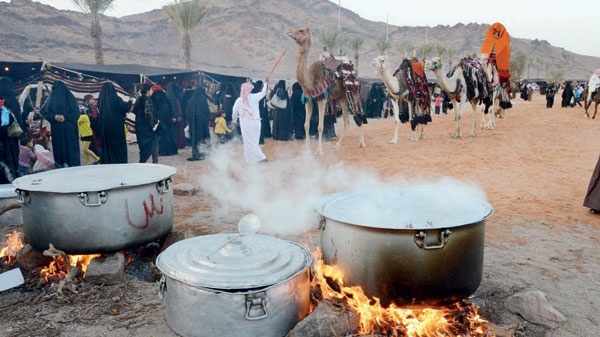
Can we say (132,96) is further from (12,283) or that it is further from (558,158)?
(558,158)

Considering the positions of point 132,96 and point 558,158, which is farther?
point 132,96

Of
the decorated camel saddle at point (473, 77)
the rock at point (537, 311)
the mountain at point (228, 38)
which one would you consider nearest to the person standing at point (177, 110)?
the decorated camel saddle at point (473, 77)

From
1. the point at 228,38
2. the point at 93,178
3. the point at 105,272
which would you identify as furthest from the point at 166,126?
the point at 228,38

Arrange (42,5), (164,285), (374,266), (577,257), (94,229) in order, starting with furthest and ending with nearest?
(42,5) → (577,257) → (94,229) → (164,285) → (374,266)

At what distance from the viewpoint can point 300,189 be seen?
285 inches

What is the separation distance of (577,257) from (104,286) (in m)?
4.45

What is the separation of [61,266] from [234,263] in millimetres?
2025

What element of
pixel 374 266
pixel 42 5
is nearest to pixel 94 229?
pixel 374 266

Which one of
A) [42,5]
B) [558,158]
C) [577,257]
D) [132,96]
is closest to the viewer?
[577,257]

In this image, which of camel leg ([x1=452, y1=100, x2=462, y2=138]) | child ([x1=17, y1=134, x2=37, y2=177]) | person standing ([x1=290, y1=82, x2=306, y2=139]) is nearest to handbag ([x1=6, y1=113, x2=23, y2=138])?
child ([x1=17, y1=134, x2=37, y2=177])

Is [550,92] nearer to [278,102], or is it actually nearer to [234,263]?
[278,102]

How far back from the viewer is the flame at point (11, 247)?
4170mm

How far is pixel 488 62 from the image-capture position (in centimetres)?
1434

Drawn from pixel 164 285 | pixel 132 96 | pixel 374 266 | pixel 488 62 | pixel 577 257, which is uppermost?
pixel 488 62
